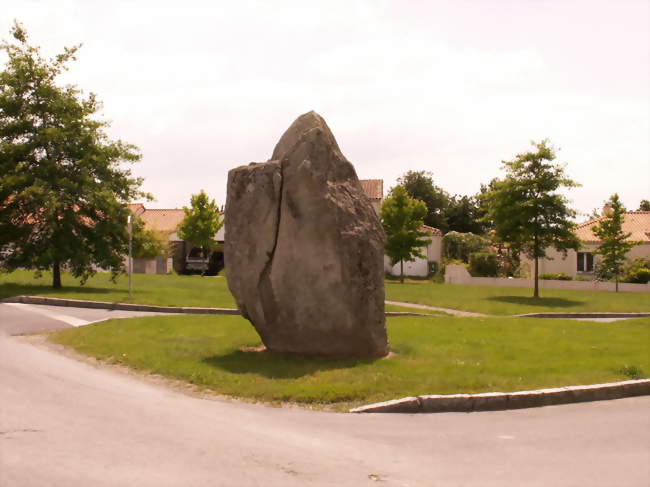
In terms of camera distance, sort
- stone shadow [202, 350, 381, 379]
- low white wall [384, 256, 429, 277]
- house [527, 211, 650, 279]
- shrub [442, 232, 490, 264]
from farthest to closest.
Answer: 1. low white wall [384, 256, 429, 277]
2. shrub [442, 232, 490, 264]
3. house [527, 211, 650, 279]
4. stone shadow [202, 350, 381, 379]

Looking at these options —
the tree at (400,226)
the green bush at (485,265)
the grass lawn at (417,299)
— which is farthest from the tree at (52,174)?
the green bush at (485,265)

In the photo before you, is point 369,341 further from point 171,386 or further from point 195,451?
point 195,451

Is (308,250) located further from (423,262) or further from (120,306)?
(423,262)

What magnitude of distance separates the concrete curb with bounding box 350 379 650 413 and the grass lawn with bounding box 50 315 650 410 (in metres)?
0.36

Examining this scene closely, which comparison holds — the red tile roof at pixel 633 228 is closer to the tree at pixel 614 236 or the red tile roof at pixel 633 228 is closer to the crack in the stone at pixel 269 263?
the tree at pixel 614 236

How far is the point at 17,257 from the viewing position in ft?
73.9

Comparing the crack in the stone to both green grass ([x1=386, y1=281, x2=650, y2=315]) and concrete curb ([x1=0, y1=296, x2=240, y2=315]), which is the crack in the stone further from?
green grass ([x1=386, y1=281, x2=650, y2=315])

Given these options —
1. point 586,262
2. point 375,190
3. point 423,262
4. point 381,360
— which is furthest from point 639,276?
point 381,360

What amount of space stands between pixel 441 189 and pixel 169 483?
74193 mm

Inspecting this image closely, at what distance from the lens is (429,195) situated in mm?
75125

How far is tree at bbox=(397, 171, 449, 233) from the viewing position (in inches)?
2886

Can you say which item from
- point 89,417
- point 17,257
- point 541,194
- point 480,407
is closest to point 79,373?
point 89,417

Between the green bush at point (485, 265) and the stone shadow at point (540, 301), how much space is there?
1474 centimetres

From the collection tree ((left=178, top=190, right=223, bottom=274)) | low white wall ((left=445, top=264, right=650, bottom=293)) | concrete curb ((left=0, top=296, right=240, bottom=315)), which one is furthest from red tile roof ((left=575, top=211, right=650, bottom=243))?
concrete curb ((left=0, top=296, right=240, bottom=315))
